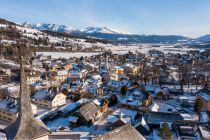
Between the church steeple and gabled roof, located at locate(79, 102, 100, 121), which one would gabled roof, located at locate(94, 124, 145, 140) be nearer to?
the church steeple

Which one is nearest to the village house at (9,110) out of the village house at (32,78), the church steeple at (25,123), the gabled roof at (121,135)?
the gabled roof at (121,135)

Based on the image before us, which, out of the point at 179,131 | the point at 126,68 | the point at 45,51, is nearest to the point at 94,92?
the point at 179,131

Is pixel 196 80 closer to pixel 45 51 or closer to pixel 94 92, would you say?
pixel 94 92

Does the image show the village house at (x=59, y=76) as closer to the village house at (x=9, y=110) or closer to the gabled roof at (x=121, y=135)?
the village house at (x=9, y=110)

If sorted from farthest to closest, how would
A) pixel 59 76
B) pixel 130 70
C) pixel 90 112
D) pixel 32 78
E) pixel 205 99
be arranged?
pixel 130 70 < pixel 59 76 < pixel 32 78 < pixel 205 99 < pixel 90 112

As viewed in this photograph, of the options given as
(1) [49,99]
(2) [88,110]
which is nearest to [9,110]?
(1) [49,99]

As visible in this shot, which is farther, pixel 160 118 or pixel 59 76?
pixel 59 76

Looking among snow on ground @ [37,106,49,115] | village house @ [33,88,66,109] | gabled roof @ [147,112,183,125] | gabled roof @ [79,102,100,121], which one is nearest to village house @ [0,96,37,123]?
snow on ground @ [37,106,49,115]

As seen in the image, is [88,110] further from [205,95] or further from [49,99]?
[205,95]

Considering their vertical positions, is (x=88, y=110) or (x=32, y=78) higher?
(x=88, y=110)
